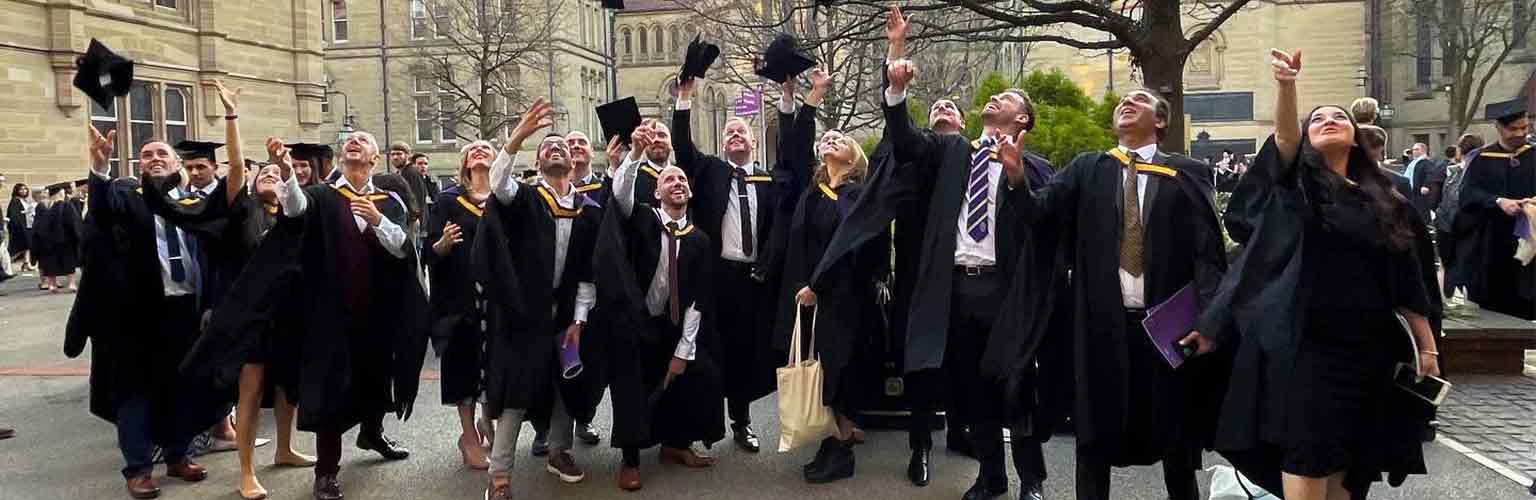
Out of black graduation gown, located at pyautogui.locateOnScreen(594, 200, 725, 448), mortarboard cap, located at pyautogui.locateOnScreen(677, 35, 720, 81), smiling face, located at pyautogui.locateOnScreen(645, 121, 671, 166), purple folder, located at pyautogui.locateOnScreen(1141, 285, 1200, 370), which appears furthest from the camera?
smiling face, located at pyautogui.locateOnScreen(645, 121, 671, 166)

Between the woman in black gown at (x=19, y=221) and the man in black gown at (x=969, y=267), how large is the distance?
23692 mm

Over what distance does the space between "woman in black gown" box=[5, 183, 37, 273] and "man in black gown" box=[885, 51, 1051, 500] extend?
23.7 m

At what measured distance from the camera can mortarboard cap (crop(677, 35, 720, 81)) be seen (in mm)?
7105

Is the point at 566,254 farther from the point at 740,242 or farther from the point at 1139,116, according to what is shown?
the point at 1139,116

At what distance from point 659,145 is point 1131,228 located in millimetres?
3280

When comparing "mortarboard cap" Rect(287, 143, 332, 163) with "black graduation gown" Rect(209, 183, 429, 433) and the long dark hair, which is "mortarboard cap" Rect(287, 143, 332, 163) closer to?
"black graduation gown" Rect(209, 183, 429, 433)

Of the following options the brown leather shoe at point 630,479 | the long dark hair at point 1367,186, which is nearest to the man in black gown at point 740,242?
the brown leather shoe at point 630,479

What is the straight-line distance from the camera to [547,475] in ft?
22.5

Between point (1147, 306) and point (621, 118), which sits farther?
point (621, 118)

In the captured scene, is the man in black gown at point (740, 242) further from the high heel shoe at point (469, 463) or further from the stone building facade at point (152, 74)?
the stone building facade at point (152, 74)

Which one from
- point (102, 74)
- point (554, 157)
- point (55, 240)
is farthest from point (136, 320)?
point (55, 240)

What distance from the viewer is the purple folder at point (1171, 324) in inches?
191

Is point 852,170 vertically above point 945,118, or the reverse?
point 945,118

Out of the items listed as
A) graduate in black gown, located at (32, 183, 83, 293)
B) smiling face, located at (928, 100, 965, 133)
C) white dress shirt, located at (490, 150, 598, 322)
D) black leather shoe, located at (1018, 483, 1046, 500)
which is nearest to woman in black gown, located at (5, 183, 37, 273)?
graduate in black gown, located at (32, 183, 83, 293)
